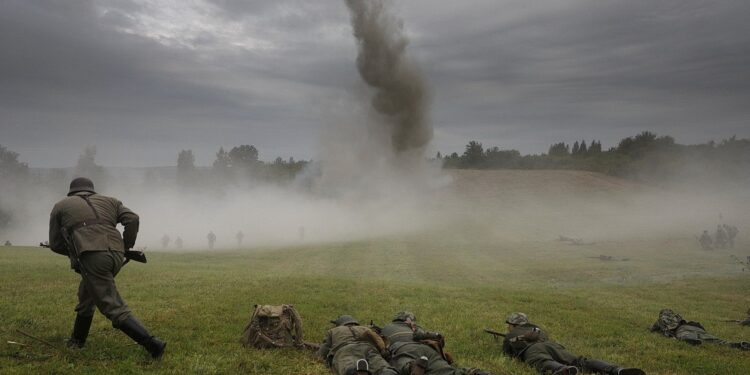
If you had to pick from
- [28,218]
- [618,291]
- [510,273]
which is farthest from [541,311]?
[28,218]

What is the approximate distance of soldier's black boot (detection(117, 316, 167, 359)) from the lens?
27.3 feet

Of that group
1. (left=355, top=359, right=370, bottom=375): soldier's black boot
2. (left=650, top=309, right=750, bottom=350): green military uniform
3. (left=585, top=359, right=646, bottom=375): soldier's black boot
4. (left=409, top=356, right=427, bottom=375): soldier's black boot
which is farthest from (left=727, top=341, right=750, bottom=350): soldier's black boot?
(left=355, top=359, right=370, bottom=375): soldier's black boot

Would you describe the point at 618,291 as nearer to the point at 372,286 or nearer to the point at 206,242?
the point at 372,286

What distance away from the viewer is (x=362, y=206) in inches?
2803

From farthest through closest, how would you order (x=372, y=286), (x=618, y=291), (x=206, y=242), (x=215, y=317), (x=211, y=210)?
1. (x=211, y=210)
2. (x=206, y=242)
3. (x=618, y=291)
4. (x=372, y=286)
5. (x=215, y=317)

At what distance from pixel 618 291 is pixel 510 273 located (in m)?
7.53

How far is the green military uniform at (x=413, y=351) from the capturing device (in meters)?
7.97

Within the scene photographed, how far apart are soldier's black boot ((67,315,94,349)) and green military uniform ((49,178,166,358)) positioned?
3 cm

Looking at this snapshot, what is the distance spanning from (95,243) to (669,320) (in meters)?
14.5

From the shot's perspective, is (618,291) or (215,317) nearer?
(215,317)

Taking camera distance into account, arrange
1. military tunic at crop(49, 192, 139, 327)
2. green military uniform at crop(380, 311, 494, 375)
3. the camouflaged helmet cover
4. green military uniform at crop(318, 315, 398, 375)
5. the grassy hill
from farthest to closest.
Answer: the camouflaged helmet cover, the grassy hill, military tunic at crop(49, 192, 139, 327), green military uniform at crop(318, 315, 398, 375), green military uniform at crop(380, 311, 494, 375)

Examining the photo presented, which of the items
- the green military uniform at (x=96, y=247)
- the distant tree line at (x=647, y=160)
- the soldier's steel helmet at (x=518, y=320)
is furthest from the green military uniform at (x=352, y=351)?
the distant tree line at (x=647, y=160)

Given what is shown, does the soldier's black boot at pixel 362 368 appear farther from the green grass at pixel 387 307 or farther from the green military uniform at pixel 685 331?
the green military uniform at pixel 685 331

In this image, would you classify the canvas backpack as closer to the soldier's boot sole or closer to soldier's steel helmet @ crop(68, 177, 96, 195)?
soldier's steel helmet @ crop(68, 177, 96, 195)
